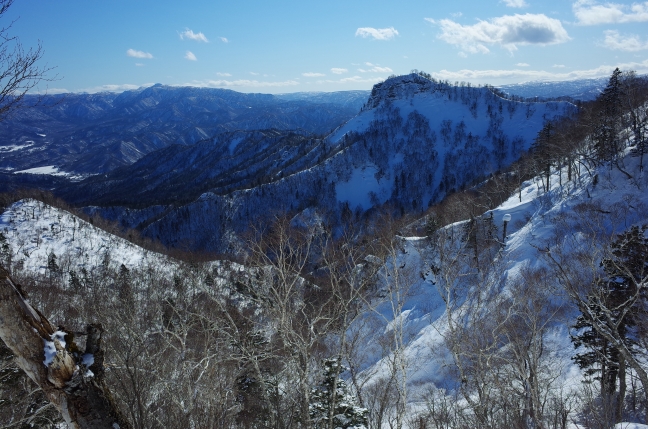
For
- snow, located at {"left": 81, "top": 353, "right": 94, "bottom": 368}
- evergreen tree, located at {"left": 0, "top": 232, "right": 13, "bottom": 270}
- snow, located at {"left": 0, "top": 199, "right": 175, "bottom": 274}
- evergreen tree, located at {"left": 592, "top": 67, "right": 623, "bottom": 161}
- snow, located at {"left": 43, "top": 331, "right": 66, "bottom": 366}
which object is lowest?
snow, located at {"left": 0, "top": 199, "right": 175, "bottom": 274}

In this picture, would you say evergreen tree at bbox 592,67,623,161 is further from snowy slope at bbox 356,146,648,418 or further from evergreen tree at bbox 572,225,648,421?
evergreen tree at bbox 572,225,648,421

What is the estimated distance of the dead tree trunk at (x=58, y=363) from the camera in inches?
132

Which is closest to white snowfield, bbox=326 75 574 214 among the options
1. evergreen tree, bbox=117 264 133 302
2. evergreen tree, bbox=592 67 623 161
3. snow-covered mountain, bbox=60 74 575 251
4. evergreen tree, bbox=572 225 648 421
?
snow-covered mountain, bbox=60 74 575 251

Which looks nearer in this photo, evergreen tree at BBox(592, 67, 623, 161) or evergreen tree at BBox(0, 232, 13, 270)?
evergreen tree at BBox(0, 232, 13, 270)

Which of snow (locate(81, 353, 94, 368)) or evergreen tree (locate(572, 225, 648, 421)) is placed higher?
snow (locate(81, 353, 94, 368))

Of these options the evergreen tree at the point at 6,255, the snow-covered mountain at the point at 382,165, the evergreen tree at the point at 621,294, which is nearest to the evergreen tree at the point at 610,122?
the evergreen tree at the point at 621,294

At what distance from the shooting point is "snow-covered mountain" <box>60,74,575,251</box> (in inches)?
5103

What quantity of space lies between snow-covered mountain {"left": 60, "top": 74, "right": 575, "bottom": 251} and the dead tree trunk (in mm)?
110494

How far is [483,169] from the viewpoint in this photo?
13725 centimetres

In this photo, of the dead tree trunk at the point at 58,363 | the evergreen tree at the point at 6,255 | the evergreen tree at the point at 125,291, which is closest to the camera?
the dead tree trunk at the point at 58,363

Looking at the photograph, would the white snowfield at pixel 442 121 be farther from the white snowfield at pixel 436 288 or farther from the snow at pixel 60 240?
the white snowfield at pixel 436 288

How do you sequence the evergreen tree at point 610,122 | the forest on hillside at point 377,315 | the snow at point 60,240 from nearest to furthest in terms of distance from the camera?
the forest on hillside at point 377,315 → the evergreen tree at point 610,122 → the snow at point 60,240

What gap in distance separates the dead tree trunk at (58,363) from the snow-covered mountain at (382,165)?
110 m

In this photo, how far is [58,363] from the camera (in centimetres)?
344
